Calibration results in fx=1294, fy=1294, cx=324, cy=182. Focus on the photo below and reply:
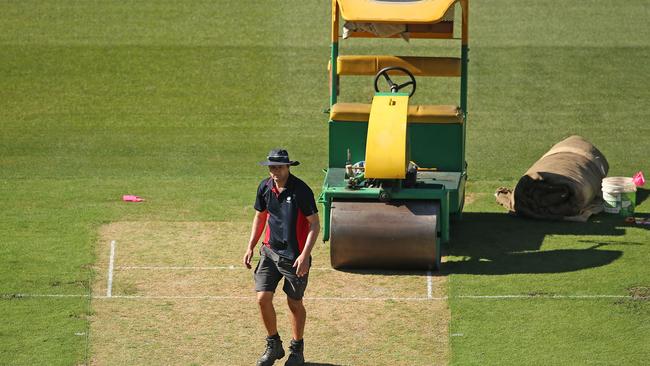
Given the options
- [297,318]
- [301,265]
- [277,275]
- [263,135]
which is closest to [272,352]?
[297,318]

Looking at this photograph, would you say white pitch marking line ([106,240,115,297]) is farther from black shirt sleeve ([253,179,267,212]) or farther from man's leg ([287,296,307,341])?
man's leg ([287,296,307,341])

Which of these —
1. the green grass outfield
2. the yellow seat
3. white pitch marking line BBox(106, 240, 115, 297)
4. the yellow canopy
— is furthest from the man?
the yellow canopy

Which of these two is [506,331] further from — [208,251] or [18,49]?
[18,49]

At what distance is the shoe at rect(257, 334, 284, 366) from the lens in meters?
12.8

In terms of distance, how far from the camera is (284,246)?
13.0 metres

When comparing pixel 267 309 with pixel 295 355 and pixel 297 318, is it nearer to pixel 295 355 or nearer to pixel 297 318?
pixel 297 318

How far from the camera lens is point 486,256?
1675 centimetres

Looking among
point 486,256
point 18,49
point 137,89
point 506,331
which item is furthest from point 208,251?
point 18,49

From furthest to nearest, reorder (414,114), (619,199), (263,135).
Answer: (263,135) < (619,199) < (414,114)

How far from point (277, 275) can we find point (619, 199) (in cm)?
744

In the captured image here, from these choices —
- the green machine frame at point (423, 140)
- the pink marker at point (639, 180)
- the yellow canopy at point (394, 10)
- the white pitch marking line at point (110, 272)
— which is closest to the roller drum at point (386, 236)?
the green machine frame at point (423, 140)

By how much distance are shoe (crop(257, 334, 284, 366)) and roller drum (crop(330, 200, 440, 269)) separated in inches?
118

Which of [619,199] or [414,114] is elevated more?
[414,114]

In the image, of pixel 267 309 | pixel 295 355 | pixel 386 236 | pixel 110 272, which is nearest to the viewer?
pixel 267 309
